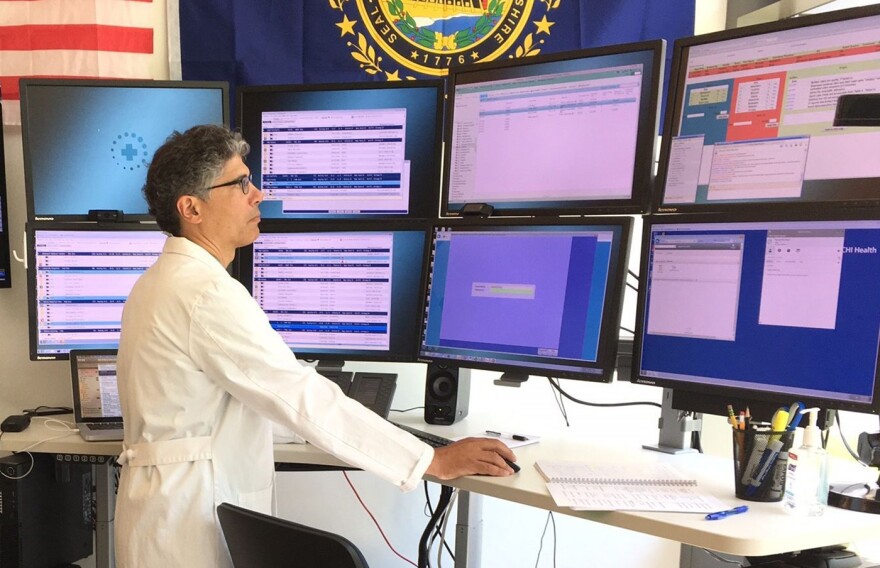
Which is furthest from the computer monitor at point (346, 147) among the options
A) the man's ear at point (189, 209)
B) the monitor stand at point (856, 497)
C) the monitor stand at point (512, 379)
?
the monitor stand at point (856, 497)

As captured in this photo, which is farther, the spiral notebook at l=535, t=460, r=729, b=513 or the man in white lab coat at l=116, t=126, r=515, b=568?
the man in white lab coat at l=116, t=126, r=515, b=568

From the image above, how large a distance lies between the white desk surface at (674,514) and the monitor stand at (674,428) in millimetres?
35

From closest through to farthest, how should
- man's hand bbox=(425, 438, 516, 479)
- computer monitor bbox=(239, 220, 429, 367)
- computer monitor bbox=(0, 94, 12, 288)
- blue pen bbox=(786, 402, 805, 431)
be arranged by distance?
1. blue pen bbox=(786, 402, 805, 431)
2. man's hand bbox=(425, 438, 516, 479)
3. computer monitor bbox=(239, 220, 429, 367)
4. computer monitor bbox=(0, 94, 12, 288)

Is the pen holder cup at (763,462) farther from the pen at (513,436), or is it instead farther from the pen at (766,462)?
the pen at (513,436)

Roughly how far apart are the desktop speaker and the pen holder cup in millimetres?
787

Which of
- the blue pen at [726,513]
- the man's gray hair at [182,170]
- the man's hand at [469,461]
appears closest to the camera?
the blue pen at [726,513]

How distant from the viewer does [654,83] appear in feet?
5.58

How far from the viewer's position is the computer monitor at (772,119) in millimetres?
1438

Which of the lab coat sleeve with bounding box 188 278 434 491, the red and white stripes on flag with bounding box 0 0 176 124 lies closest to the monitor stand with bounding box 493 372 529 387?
the lab coat sleeve with bounding box 188 278 434 491

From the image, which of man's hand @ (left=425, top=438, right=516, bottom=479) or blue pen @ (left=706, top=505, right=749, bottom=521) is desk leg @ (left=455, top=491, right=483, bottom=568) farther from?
blue pen @ (left=706, top=505, right=749, bottom=521)

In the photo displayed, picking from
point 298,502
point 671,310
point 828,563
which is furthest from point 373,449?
point 298,502

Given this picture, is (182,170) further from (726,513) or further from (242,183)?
(726,513)

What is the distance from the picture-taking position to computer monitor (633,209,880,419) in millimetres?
1371

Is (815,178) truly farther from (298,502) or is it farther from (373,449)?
(298,502)
